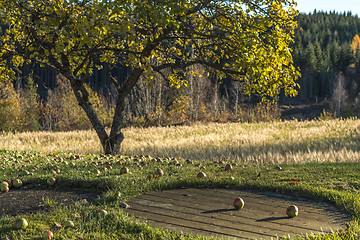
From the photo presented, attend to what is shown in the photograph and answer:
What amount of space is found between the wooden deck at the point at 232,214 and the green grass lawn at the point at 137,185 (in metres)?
0.23

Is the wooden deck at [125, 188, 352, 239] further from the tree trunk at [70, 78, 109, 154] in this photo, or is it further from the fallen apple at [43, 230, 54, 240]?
the tree trunk at [70, 78, 109, 154]

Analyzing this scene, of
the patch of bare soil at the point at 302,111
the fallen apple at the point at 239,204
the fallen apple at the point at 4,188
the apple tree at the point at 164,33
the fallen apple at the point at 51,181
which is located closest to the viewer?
the fallen apple at the point at 239,204

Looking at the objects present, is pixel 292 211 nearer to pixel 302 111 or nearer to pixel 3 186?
pixel 3 186

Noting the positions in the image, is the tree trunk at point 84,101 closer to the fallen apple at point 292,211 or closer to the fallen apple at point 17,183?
the fallen apple at point 17,183

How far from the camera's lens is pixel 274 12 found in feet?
31.0

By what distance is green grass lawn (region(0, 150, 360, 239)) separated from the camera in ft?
13.3

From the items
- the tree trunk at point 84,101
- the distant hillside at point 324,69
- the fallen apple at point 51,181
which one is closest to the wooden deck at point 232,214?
the fallen apple at point 51,181

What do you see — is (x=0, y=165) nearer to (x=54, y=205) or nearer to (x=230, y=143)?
(x=54, y=205)

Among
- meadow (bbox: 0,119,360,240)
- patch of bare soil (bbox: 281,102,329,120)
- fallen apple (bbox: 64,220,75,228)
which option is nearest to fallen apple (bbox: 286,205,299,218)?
meadow (bbox: 0,119,360,240)

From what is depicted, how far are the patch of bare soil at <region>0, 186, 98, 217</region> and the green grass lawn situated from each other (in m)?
0.20

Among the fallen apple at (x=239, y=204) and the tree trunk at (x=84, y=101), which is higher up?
the tree trunk at (x=84, y=101)

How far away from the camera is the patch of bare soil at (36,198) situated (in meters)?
4.93

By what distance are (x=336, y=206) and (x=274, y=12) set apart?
239 inches

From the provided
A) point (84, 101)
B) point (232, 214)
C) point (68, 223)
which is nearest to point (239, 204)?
point (232, 214)
